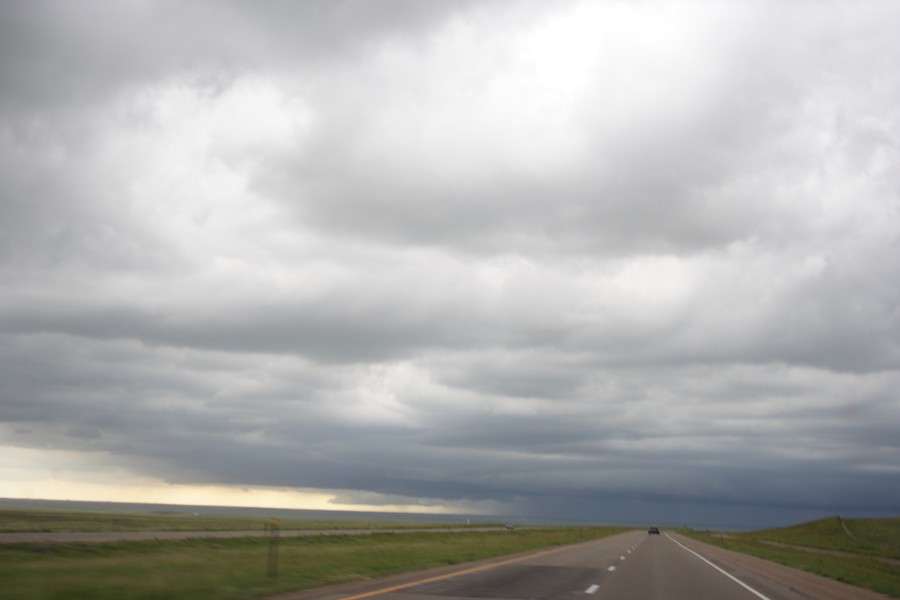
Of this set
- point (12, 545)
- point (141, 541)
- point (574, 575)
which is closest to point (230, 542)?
point (141, 541)

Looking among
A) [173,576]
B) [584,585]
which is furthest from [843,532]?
[173,576]

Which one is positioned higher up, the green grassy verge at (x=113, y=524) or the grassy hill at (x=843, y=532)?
the green grassy verge at (x=113, y=524)

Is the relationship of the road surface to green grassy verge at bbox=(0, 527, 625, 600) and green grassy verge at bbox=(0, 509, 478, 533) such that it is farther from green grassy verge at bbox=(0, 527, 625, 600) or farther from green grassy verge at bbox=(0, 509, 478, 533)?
green grassy verge at bbox=(0, 509, 478, 533)

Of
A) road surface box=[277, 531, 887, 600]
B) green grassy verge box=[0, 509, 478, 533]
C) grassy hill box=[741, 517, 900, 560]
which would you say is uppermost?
road surface box=[277, 531, 887, 600]

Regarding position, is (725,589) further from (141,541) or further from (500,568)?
(141,541)

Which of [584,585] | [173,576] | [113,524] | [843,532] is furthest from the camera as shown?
[843,532]

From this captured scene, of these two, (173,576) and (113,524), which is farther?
(113,524)

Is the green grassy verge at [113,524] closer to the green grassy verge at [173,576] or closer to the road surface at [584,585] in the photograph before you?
the green grassy verge at [173,576]

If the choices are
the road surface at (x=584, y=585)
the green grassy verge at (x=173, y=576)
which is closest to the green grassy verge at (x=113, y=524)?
the green grassy verge at (x=173, y=576)

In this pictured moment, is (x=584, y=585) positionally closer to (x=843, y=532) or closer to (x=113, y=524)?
(x=113, y=524)

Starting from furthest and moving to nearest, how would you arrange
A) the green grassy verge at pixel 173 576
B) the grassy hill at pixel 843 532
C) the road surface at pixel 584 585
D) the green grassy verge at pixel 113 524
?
the grassy hill at pixel 843 532, the green grassy verge at pixel 113 524, the road surface at pixel 584 585, the green grassy verge at pixel 173 576

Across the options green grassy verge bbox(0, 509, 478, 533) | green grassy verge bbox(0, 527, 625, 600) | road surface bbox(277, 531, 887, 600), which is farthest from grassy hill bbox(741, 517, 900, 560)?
green grassy verge bbox(0, 527, 625, 600)

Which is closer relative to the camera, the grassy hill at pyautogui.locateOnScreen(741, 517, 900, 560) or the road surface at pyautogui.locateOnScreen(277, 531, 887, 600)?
the road surface at pyautogui.locateOnScreen(277, 531, 887, 600)

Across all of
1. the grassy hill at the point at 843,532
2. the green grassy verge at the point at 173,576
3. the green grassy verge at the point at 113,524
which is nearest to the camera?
the green grassy verge at the point at 173,576
